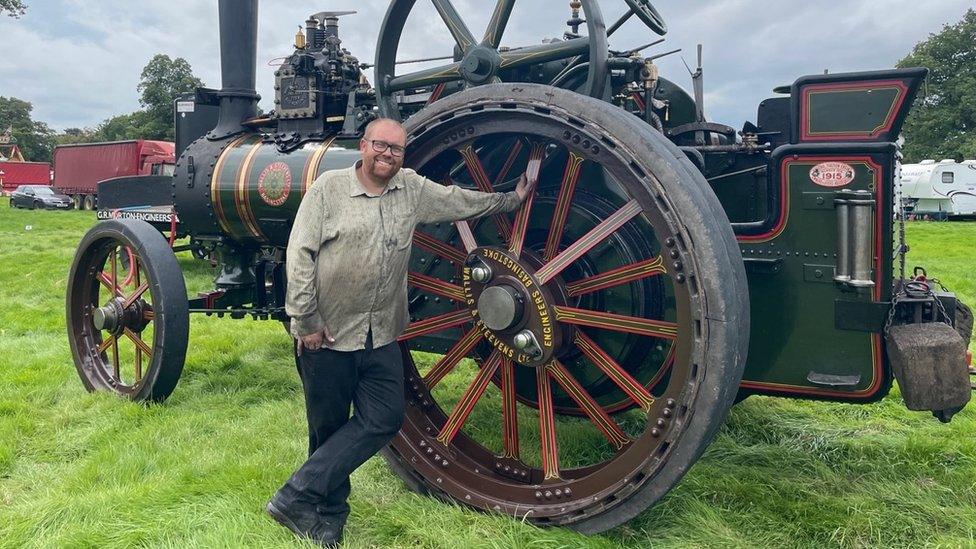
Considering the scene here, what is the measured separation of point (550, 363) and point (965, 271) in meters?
9.04

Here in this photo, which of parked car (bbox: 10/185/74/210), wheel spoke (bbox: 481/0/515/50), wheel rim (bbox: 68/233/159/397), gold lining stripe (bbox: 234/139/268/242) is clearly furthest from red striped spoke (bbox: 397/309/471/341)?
parked car (bbox: 10/185/74/210)

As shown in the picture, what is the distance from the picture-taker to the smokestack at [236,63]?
15.5 ft

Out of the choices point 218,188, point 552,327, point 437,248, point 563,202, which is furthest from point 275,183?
point 552,327

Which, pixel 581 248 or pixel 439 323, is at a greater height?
pixel 581 248

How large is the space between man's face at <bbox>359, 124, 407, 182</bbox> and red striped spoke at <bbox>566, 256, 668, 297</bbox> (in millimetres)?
778

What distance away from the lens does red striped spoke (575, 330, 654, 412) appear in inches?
94.7

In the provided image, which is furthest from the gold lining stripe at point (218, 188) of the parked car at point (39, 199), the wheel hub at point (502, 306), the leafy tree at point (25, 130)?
the leafy tree at point (25, 130)

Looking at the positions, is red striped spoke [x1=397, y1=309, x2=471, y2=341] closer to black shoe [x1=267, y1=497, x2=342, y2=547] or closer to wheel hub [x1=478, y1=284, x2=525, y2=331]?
wheel hub [x1=478, y1=284, x2=525, y2=331]

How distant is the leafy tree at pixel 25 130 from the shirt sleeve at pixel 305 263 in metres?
71.6

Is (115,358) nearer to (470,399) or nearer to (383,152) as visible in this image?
(470,399)

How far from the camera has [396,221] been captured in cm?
242

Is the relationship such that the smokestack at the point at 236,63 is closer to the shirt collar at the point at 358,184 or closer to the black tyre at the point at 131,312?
the black tyre at the point at 131,312

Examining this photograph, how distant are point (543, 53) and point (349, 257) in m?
1.18

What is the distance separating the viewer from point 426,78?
3.11 m
